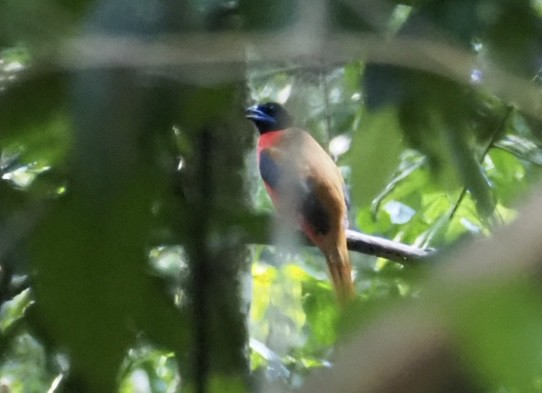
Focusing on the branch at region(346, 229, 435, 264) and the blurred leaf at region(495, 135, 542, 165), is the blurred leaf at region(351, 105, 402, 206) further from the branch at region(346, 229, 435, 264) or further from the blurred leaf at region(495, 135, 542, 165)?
the branch at region(346, 229, 435, 264)

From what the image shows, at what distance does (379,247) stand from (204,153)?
623 millimetres

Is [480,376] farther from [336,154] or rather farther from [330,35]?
[336,154]

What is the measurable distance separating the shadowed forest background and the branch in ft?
1.41

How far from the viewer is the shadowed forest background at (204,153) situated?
279 millimetres

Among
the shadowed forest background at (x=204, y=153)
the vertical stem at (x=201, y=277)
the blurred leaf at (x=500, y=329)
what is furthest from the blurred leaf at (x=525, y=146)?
the blurred leaf at (x=500, y=329)

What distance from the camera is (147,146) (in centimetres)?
33

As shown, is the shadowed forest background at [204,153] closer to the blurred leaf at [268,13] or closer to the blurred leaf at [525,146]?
the blurred leaf at [268,13]

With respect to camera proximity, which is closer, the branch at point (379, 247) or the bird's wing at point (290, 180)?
the bird's wing at point (290, 180)

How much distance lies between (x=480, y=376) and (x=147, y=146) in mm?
194

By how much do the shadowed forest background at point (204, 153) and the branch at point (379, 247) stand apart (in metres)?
0.43

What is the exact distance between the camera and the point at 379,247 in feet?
3.25

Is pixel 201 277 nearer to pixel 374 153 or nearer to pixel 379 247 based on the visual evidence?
pixel 374 153

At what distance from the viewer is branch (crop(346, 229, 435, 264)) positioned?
0.86 metres

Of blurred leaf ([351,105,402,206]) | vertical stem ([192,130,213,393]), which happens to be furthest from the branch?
vertical stem ([192,130,213,393])
